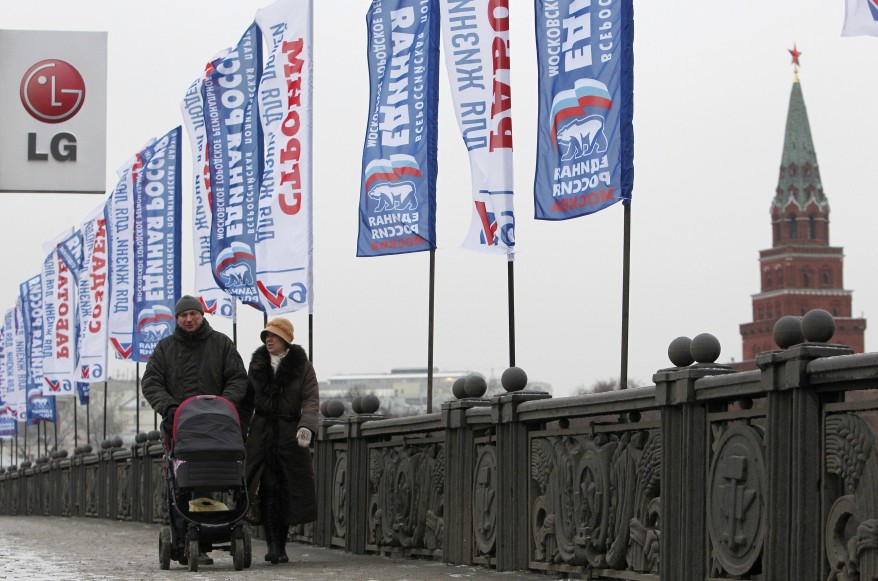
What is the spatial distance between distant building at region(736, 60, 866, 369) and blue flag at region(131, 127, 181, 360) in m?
144

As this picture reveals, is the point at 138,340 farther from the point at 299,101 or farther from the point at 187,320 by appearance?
the point at 187,320

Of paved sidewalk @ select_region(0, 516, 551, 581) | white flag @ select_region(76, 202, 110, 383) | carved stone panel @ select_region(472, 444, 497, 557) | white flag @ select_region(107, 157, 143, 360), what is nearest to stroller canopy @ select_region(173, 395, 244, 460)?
paved sidewalk @ select_region(0, 516, 551, 581)

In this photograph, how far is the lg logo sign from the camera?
1229 centimetres

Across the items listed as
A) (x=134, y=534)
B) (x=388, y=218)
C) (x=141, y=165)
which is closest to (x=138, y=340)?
(x=141, y=165)

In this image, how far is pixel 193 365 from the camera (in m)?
11.6

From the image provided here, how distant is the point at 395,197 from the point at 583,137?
151 inches

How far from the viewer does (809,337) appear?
707 cm

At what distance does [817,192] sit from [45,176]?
531 feet

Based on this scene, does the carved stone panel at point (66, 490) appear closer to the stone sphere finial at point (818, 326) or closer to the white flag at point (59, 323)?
the white flag at point (59, 323)

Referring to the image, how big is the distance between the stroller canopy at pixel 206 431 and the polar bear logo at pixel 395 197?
4690mm

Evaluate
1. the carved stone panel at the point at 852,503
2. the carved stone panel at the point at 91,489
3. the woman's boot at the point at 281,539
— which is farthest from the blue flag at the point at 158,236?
the carved stone panel at the point at 852,503

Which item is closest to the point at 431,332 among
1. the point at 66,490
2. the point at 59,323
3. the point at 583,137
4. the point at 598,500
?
the point at 583,137

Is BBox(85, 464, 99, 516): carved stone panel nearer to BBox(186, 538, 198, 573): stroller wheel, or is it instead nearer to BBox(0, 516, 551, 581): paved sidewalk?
BBox(0, 516, 551, 581): paved sidewalk

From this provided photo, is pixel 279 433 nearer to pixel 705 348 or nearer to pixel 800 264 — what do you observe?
pixel 705 348
